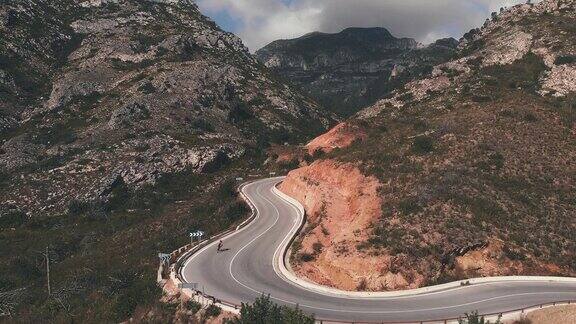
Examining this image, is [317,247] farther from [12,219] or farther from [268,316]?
[12,219]

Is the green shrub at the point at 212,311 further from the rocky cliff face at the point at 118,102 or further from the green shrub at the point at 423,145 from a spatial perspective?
the rocky cliff face at the point at 118,102

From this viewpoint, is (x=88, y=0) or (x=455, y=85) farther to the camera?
(x=88, y=0)

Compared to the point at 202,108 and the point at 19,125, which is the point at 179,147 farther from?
the point at 19,125

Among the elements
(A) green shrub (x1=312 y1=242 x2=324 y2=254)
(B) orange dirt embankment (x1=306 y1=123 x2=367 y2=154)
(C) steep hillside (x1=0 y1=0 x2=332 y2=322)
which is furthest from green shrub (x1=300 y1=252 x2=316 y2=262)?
(B) orange dirt embankment (x1=306 y1=123 x2=367 y2=154)

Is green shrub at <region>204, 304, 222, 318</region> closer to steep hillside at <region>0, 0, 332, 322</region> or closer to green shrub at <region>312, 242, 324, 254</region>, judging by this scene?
steep hillside at <region>0, 0, 332, 322</region>

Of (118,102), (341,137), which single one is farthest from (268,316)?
(118,102)

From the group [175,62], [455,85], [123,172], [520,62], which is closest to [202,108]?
[175,62]

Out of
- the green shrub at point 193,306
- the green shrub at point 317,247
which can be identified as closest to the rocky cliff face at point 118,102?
the green shrub at point 317,247
